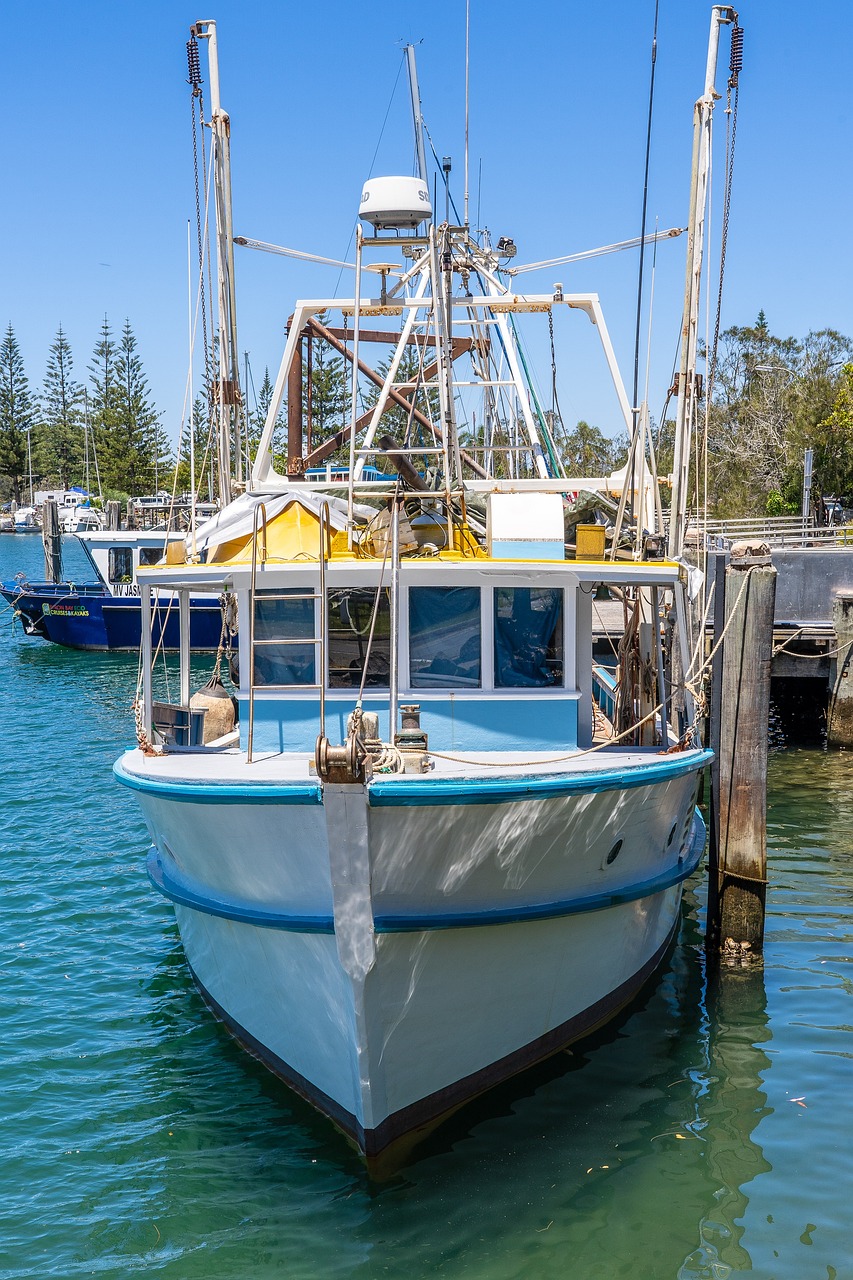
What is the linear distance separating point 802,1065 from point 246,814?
14.4 feet

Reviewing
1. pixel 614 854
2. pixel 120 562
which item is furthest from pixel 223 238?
pixel 120 562

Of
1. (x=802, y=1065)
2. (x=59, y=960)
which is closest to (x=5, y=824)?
(x=59, y=960)

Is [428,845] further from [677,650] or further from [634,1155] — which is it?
[677,650]

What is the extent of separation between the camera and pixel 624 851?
25.0 feet

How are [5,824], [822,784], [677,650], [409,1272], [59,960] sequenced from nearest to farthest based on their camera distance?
[409,1272], [677,650], [59,960], [5,824], [822,784]

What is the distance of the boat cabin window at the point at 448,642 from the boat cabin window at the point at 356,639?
22cm

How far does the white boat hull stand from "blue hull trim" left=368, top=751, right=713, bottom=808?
24 millimetres

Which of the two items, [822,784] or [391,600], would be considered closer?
[391,600]

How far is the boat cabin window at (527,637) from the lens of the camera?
7.96 m

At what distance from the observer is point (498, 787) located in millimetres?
6426

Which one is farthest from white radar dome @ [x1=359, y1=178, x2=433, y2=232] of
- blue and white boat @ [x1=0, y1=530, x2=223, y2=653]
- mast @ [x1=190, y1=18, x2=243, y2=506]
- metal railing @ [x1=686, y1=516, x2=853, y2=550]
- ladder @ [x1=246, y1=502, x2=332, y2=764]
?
blue and white boat @ [x1=0, y1=530, x2=223, y2=653]

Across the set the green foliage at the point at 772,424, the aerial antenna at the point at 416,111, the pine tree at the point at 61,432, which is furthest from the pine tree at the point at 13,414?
the aerial antenna at the point at 416,111

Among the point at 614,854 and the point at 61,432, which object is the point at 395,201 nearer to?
the point at 614,854

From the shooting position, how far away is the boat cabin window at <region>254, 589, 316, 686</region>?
805cm
